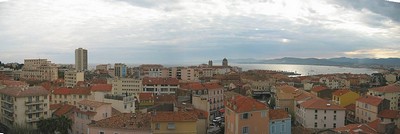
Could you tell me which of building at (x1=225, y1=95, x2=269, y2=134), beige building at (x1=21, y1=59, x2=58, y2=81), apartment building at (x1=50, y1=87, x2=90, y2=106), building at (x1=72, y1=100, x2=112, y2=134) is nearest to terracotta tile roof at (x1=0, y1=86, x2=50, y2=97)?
building at (x1=72, y1=100, x2=112, y2=134)

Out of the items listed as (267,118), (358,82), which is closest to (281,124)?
(267,118)

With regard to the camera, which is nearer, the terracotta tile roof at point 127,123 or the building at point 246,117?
the terracotta tile roof at point 127,123

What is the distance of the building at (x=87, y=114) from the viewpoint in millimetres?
5895

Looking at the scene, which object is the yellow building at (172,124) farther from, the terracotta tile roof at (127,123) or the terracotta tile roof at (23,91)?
the terracotta tile roof at (23,91)

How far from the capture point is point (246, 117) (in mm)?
5438

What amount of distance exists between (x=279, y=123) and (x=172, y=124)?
6.75 feet

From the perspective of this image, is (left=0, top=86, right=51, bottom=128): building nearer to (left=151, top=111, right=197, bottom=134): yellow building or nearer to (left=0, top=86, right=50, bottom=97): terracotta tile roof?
(left=0, top=86, right=50, bottom=97): terracotta tile roof

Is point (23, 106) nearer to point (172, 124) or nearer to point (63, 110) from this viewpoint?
point (63, 110)

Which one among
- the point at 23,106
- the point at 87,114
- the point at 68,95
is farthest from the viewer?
the point at 68,95

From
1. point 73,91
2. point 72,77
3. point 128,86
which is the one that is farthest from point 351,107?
point 72,77

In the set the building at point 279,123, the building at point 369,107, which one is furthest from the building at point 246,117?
the building at point 369,107

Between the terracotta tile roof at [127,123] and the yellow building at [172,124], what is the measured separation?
0.12m

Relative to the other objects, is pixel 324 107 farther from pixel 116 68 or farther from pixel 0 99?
pixel 116 68

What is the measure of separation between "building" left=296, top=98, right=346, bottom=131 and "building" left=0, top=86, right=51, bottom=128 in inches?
208
